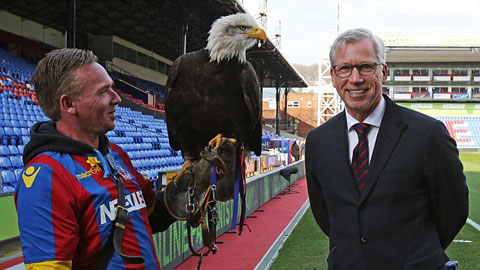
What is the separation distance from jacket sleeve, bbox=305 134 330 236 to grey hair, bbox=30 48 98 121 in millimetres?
996

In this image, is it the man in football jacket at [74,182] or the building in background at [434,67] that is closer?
the man in football jacket at [74,182]

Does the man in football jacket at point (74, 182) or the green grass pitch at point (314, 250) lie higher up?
the man in football jacket at point (74, 182)

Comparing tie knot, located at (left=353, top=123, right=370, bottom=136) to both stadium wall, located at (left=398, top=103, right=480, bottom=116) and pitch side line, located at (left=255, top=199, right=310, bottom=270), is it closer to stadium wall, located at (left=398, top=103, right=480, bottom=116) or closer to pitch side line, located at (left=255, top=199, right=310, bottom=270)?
A: pitch side line, located at (left=255, top=199, right=310, bottom=270)

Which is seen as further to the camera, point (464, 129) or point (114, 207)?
point (464, 129)

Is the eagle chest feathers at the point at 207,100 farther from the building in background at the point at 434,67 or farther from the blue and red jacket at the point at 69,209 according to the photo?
the building in background at the point at 434,67

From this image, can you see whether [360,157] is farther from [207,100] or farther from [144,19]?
[144,19]

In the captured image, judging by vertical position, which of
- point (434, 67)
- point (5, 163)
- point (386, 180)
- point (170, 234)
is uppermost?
point (434, 67)

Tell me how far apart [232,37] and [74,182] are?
56.2 inches

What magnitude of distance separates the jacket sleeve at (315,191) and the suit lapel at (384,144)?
1.01ft

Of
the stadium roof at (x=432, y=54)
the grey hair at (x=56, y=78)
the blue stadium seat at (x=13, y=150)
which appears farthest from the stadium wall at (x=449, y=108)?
the grey hair at (x=56, y=78)

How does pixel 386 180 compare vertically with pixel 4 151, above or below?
above

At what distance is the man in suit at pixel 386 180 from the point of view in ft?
5.16

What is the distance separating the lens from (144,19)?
17.9 metres

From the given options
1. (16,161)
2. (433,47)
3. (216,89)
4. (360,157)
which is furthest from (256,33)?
(433,47)
